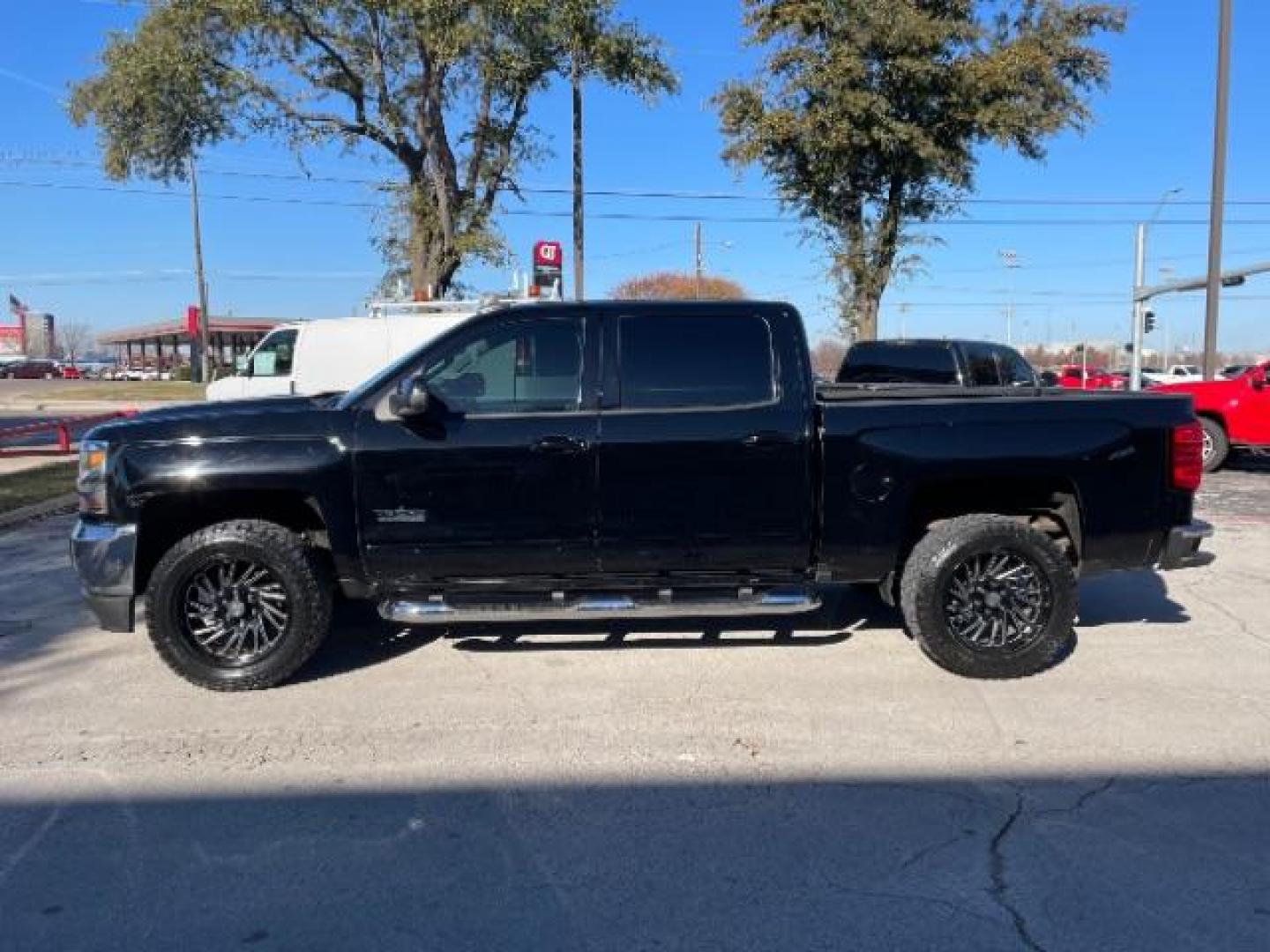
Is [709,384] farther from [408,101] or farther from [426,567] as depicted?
[408,101]

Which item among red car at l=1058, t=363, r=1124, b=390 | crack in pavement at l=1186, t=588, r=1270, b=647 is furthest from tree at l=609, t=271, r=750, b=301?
crack in pavement at l=1186, t=588, r=1270, b=647

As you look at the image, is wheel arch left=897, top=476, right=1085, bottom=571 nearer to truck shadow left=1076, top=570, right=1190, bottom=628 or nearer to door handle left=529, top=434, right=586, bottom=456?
truck shadow left=1076, top=570, right=1190, bottom=628

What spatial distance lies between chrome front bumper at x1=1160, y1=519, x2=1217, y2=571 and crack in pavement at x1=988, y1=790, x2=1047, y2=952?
2177mm

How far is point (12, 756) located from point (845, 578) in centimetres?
403

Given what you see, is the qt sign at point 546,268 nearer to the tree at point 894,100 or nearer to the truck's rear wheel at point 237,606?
the tree at point 894,100

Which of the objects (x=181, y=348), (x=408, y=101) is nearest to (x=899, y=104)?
(x=408, y=101)

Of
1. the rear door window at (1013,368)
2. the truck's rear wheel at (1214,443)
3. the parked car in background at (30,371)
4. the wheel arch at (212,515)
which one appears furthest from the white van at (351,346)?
the parked car in background at (30,371)

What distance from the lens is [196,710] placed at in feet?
16.3

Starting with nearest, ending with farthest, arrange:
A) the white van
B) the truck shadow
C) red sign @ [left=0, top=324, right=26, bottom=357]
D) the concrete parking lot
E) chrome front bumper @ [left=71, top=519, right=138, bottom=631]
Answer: the concrete parking lot → chrome front bumper @ [left=71, top=519, right=138, bottom=631] → the truck shadow → the white van → red sign @ [left=0, top=324, right=26, bottom=357]

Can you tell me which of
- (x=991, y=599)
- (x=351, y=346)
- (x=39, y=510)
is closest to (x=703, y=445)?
(x=991, y=599)

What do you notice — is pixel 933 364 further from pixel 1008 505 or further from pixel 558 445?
pixel 558 445

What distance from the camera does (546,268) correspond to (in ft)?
61.0

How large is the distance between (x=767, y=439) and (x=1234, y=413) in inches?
470

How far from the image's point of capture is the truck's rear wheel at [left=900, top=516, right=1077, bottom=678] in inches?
208
